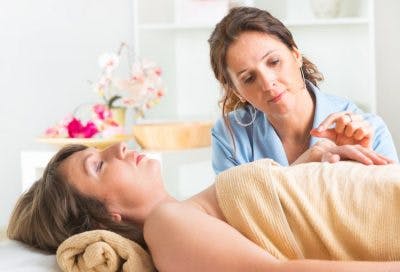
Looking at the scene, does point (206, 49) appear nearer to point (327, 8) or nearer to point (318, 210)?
point (327, 8)

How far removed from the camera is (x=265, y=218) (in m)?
1.47

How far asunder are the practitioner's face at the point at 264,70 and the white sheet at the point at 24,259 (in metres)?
0.80

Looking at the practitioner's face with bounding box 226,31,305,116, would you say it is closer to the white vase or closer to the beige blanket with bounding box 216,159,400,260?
the beige blanket with bounding box 216,159,400,260

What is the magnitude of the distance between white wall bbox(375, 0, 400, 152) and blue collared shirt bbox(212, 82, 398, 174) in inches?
78.7

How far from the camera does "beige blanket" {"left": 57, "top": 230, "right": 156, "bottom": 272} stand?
58.4 inches

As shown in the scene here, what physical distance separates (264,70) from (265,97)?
0.08 m

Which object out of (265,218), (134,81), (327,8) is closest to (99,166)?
(265,218)

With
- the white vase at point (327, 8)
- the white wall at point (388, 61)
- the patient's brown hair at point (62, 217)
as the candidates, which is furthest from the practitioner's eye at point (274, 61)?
the white wall at point (388, 61)

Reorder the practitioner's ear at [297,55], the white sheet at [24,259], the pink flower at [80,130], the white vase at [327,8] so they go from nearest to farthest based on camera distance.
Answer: the white sheet at [24,259] → the practitioner's ear at [297,55] → the pink flower at [80,130] → the white vase at [327,8]

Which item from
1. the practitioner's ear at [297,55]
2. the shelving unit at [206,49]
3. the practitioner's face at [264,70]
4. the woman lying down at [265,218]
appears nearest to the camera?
the woman lying down at [265,218]

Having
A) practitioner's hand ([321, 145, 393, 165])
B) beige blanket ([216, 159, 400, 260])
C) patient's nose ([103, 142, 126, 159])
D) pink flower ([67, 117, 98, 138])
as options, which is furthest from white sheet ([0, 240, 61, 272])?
pink flower ([67, 117, 98, 138])

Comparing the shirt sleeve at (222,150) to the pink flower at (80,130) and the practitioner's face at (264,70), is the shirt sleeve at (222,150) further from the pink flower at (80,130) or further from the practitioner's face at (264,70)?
the pink flower at (80,130)

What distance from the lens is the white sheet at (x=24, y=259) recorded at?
154 cm

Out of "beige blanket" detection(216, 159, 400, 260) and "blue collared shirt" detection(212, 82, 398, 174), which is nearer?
"beige blanket" detection(216, 159, 400, 260)
